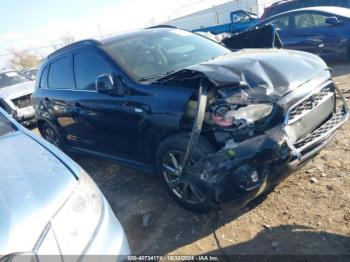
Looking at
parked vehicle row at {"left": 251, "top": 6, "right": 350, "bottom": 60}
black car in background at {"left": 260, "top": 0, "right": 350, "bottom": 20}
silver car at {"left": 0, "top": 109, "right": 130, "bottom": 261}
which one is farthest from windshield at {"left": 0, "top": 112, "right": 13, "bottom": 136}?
black car in background at {"left": 260, "top": 0, "right": 350, "bottom": 20}

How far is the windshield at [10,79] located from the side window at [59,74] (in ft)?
23.3

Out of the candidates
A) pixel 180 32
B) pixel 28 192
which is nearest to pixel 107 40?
pixel 180 32

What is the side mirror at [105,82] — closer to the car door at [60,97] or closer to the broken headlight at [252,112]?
the car door at [60,97]

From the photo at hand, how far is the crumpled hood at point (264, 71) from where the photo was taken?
3.12 m

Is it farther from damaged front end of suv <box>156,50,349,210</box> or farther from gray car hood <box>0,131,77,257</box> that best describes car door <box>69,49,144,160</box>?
gray car hood <box>0,131,77,257</box>

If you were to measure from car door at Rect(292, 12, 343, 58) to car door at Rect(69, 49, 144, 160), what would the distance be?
546 cm

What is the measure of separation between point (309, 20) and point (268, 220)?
22.5ft

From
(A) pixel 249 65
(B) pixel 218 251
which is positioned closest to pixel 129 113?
(A) pixel 249 65

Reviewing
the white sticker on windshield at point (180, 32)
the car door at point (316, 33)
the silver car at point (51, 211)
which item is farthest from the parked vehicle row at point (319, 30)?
the silver car at point (51, 211)

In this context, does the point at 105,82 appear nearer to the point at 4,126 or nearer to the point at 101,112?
the point at 101,112

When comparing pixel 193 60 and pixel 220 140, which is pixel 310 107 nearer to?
pixel 220 140

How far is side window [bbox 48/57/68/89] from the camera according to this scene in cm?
519

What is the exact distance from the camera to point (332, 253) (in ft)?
8.87

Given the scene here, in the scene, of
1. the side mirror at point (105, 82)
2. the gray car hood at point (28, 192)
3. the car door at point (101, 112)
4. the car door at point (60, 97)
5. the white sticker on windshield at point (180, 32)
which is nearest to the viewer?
the gray car hood at point (28, 192)
